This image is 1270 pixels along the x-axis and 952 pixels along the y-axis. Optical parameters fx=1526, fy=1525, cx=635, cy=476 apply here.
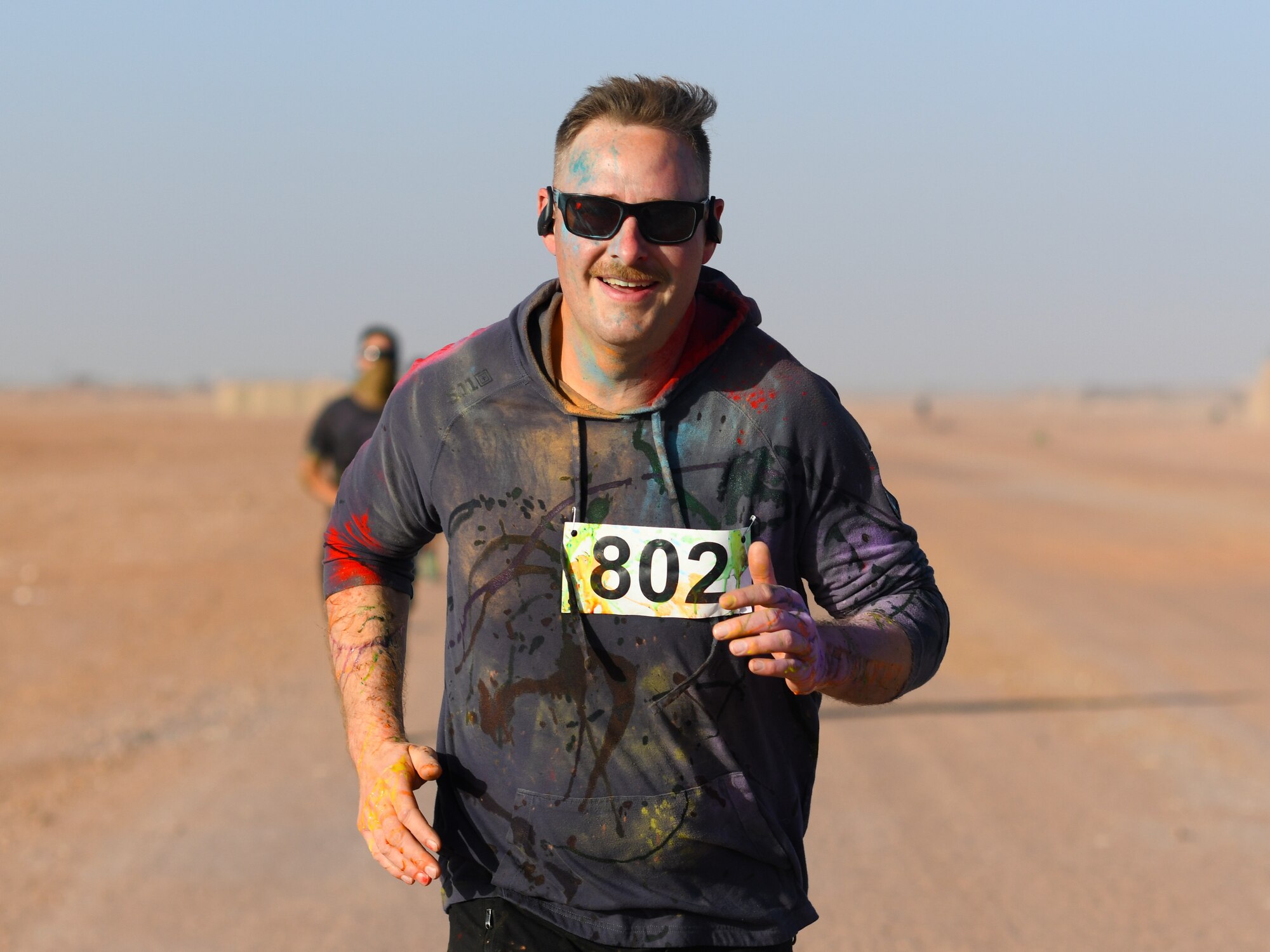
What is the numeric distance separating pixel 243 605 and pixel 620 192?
12.6 meters

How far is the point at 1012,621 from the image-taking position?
13328 millimetres

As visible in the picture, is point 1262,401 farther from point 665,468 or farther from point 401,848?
point 401,848

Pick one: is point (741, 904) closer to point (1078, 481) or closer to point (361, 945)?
point (361, 945)

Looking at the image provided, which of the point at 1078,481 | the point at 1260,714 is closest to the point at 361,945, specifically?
the point at 1260,714

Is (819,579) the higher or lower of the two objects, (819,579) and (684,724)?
the higher

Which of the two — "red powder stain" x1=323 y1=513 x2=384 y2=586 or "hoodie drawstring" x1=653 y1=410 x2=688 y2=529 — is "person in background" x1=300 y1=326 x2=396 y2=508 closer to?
"red powder stain" x1=323 y1=513 x2=384 y2=586

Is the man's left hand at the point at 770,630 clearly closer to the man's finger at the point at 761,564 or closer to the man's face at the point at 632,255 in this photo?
the man's finger at the point at 761,564

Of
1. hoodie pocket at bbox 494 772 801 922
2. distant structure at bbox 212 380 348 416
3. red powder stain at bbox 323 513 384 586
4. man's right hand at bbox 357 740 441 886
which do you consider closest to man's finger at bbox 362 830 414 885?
man's right hand at bbox 357 740 441 886

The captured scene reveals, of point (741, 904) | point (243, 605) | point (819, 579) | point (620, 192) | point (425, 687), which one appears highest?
point (620, 192)

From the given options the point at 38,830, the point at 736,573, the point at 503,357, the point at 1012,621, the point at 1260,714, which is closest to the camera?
the point at 736,573

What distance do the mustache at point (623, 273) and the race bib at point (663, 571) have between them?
44 centimetres

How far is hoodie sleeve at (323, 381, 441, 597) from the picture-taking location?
9.64 feet

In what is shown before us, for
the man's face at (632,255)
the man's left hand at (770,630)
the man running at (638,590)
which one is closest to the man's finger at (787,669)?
the man's left hand at (770,630)

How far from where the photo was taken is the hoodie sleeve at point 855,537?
275 cm
